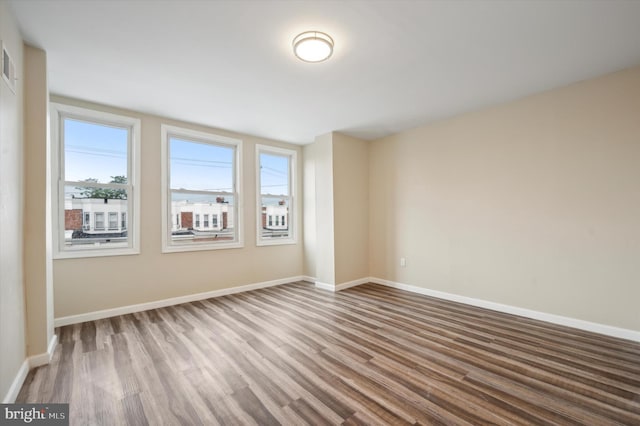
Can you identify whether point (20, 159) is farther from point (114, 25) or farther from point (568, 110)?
point (568, 110)

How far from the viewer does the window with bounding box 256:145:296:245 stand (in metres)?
5.29

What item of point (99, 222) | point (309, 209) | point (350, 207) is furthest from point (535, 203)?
point (99, 222)

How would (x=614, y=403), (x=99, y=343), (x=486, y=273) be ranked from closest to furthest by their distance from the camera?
1. (x=614, y=403)
2. (x=99, y=343)
3. (x=486, y=273)

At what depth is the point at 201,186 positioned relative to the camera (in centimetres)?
463

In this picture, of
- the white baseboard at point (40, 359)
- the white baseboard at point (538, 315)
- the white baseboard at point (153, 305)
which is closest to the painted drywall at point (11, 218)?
the white baseboard at point (40, 359)

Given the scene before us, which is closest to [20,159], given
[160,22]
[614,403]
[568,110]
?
[160,22]

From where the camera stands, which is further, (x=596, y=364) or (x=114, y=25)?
(x=596, y=364)

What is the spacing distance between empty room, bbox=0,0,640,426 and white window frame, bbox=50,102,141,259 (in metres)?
0.02

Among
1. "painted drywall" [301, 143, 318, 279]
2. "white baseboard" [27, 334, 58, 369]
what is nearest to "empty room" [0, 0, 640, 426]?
"white baseboard" [27, 334, 58, 369]

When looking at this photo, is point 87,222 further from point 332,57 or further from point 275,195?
point 332,57

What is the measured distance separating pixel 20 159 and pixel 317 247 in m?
3.90

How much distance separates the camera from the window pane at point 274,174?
17.5 ft

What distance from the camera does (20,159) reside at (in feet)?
7.55

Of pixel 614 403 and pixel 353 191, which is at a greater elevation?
pixel 353 191
